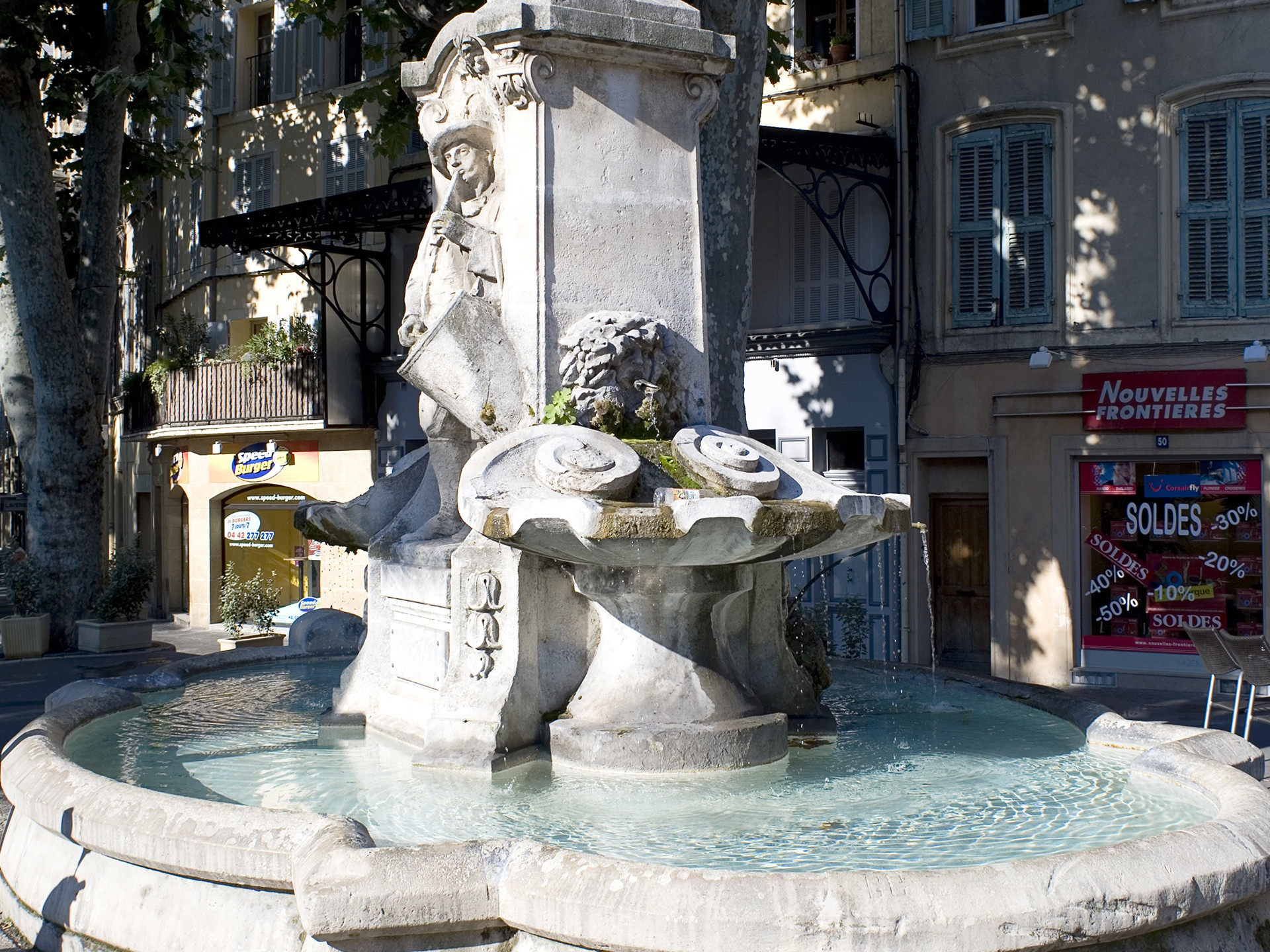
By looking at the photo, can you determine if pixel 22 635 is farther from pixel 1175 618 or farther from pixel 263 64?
pixel 1175 618

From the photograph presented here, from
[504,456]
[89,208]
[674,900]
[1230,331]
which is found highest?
[89,208]

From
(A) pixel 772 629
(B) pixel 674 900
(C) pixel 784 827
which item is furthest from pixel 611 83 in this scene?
(B) pixel 674 900

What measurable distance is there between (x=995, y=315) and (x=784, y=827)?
38.0ft

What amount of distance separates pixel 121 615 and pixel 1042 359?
11.0 m

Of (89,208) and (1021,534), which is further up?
(89,208)

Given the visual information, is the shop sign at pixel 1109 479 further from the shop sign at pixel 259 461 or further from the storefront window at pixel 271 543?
the shop sign at pixel 259 461

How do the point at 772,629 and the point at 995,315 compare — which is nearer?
the point at 772,629

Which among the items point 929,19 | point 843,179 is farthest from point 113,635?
point 929,19

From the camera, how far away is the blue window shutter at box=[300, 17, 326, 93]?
2181 centimetres

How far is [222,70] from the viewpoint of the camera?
23.8 metres

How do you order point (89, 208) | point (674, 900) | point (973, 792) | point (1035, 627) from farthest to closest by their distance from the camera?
point (89, 208)
point (1035, 627)
point (973, 792)
point (674, 900)

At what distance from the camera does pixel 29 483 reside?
1678 cm

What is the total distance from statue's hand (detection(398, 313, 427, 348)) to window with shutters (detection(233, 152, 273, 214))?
17315 mm

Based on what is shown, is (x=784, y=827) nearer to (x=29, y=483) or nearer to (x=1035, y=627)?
(x=1035, y=627)
